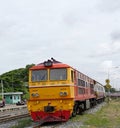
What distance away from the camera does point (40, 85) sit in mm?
17766

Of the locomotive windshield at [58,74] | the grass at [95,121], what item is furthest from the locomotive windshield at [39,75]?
the grass at [95,121]

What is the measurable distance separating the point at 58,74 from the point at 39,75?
3.61ft

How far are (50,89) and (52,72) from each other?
3.30ft

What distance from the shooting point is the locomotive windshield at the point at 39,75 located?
17.9m

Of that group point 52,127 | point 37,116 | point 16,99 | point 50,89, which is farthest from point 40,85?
point 16,99

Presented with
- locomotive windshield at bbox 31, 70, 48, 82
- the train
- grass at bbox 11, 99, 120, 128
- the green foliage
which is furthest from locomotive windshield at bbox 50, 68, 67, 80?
the green foliage

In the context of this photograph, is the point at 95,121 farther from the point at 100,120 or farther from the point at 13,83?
the point at 13,83

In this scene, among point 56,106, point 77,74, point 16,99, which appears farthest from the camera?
point 16,99

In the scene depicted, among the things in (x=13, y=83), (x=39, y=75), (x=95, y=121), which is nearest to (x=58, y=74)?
Answer: (x=39, y=75)

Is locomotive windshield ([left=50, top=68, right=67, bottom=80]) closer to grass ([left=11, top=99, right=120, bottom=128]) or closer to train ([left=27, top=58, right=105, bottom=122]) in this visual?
train ([left=27, top=58, right=105, bottom=122])

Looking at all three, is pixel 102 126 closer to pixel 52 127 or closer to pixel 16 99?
pixel 52 127

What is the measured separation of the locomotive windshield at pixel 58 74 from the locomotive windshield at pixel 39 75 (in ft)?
1.17

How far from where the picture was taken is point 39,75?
18.1 metres

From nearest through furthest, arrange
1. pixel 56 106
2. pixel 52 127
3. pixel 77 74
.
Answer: pixel 52 127
pixel 56 106
pixel 77 74
